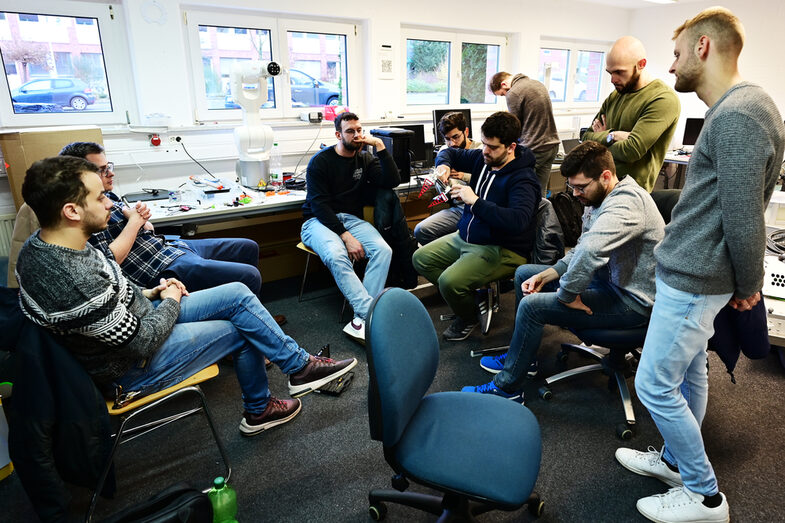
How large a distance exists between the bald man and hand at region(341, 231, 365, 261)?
53.2 inches

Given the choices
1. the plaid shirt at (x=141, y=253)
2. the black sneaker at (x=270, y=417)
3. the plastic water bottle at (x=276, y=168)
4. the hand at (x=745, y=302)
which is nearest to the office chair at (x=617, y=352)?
the hand at (x=745, y=302)

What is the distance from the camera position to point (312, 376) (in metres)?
2.01

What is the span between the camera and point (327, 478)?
1713 millimetres

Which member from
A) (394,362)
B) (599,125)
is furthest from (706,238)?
(599,125)

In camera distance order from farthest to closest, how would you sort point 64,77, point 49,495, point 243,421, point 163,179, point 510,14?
point 510,14 → point 163,179 → point 64,77 → point 243,421 → point 49,495

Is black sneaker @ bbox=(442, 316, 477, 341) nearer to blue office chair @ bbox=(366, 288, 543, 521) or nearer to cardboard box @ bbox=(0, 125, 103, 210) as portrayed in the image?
blue office chair @ bbox=(366, 288, 543, 521)

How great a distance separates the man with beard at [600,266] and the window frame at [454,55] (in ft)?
10.2

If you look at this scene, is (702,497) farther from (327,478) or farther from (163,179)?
(163,179)

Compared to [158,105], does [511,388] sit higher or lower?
lower

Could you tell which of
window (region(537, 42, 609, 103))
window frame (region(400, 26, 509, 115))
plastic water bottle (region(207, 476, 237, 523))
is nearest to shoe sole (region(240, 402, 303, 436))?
plastic water bottle (region(207, 476, 237, 523))

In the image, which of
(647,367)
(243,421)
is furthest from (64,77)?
(647,367)

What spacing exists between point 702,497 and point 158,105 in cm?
370

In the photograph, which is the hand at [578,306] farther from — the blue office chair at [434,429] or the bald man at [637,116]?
the bald man at [637,116]

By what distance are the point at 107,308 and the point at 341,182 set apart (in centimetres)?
177
